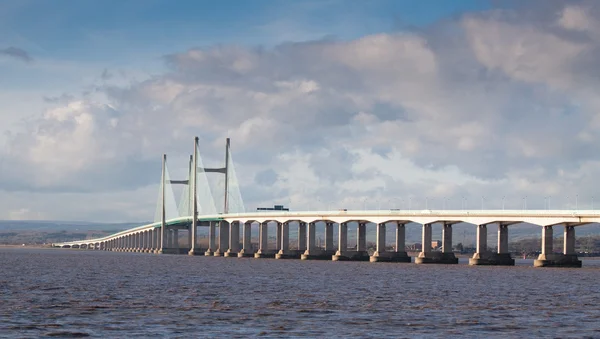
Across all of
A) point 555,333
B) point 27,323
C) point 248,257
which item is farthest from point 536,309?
point 248,257

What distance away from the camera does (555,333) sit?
141 ft

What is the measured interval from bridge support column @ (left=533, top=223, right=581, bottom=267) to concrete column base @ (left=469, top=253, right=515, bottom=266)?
6.90 meters

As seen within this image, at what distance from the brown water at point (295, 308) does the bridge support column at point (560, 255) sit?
3231cm

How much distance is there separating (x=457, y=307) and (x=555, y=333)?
12.4m

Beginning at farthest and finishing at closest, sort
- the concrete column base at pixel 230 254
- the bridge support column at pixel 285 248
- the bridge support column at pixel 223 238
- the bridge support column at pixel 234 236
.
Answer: the bridge support column at pixel 223 238 → the bridge support column at pixel 234 236 → the concrete column base at pixel 230 254 → the bridge support column at pixel 285 248

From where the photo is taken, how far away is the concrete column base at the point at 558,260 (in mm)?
115781

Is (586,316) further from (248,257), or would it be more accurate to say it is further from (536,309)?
(248,257)

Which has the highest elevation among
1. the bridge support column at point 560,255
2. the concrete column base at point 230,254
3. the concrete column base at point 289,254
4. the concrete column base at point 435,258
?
the bridge support column at point 560,255

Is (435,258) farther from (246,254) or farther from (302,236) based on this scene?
(246,254)

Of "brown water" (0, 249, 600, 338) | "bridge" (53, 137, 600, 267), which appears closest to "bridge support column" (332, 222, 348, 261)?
"bridge" (53, 137, 600, 267)

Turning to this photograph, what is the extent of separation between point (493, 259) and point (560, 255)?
10.4 meters

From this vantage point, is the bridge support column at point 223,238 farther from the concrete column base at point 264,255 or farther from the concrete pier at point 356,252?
the concrete pier at point 356,252

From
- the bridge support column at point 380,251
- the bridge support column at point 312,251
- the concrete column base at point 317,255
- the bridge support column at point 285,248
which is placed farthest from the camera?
the bridge support column at point 285,248

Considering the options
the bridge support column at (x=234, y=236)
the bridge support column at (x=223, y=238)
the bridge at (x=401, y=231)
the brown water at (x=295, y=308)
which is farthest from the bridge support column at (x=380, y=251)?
the brown water at (x=295, y=308)
